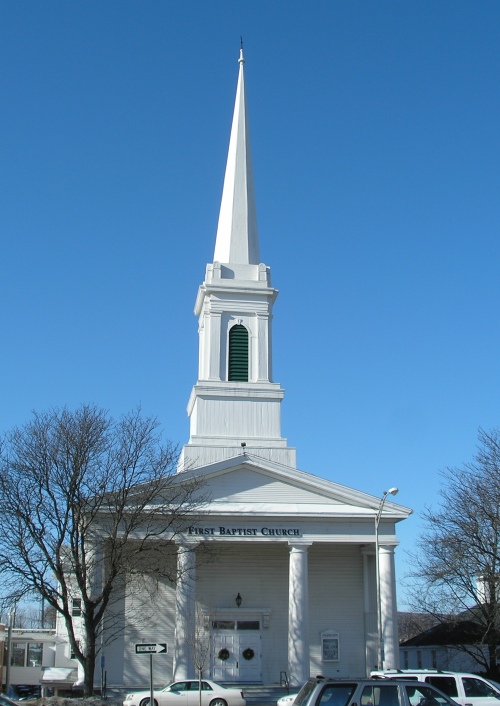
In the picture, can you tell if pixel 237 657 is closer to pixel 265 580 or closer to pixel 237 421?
pixel 265 580

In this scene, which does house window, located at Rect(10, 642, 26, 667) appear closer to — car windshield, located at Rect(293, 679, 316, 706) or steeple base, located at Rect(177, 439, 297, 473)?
steeple base, located at Rect(177, 439, 297, 473)

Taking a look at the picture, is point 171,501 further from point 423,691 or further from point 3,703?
point 423,691

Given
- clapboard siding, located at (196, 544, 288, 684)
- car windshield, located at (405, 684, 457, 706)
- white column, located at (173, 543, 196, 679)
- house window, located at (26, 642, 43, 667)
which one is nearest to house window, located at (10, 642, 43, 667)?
house window, located at (26, 642, 43, 667)

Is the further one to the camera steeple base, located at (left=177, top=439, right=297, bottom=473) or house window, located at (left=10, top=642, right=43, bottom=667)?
house window, located at (left=10, top=642, right=43, bottom=667)

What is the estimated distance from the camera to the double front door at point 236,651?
34406 millimetres

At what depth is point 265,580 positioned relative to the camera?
36.0 meters

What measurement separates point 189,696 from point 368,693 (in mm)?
13029

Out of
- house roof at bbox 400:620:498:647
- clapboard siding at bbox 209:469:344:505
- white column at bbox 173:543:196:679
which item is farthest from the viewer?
house roof at bbox 400:620:498:647

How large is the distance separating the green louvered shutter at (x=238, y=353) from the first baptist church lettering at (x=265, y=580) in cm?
239

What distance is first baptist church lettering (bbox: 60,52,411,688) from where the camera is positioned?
108 ft

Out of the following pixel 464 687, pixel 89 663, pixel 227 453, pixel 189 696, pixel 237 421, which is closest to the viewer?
pixel 464 687

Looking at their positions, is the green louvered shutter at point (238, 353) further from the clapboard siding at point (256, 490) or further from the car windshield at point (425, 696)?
the car windshield at point (425, 696)

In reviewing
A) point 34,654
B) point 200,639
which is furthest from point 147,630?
point 34,654

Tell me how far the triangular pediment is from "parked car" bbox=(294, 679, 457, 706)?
19.1m
